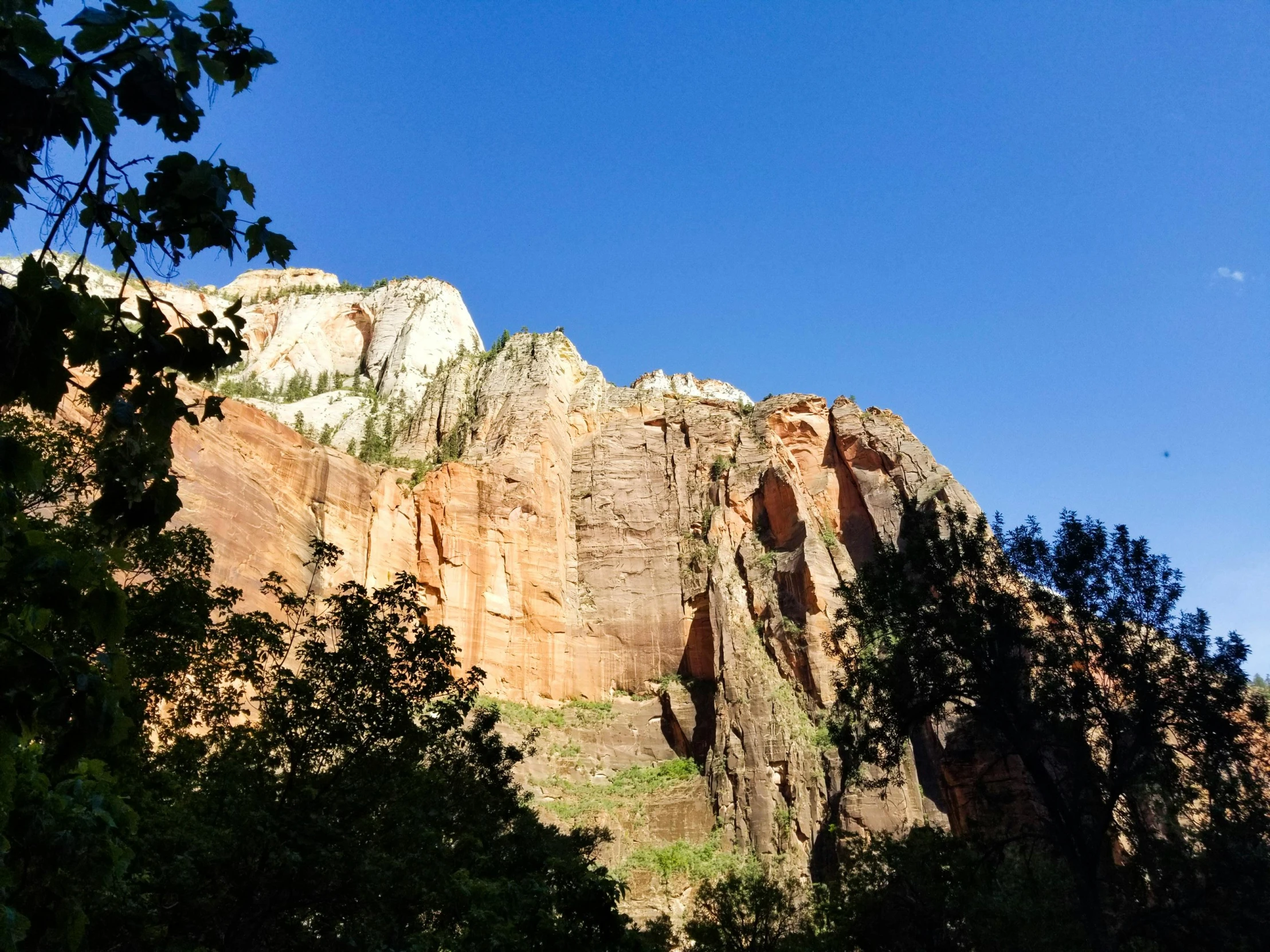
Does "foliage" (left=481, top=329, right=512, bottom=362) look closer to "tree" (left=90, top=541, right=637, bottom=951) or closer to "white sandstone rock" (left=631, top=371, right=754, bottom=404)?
"white sandstone rock" (left=631, top=371, right=754, bottom=404)

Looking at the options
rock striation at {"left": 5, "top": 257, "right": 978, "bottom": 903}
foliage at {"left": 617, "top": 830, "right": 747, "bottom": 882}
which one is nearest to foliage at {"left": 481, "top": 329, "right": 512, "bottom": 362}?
rock striation at {"left": 5, "top": 257, "right": 978, "bottom": 903}

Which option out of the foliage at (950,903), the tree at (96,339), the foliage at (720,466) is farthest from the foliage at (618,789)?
the tree at (96,339)

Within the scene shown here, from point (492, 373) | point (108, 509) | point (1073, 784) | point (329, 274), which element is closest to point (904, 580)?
point (1073, 784)

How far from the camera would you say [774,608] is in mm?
43906

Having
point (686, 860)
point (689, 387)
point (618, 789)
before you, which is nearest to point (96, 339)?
point (686, 860)

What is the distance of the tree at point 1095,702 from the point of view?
16.3 m

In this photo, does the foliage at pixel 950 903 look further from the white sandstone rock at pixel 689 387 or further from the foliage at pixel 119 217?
the white sandstone rock at pixel 689 387

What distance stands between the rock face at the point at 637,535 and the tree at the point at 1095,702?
53.1 ft

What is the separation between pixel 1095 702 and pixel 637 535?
110 feet

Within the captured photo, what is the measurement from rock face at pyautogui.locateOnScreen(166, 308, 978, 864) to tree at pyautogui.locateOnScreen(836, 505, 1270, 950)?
16.2 metres

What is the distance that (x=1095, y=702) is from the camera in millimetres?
17859

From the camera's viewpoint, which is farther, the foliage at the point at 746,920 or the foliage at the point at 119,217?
the foliage at the point at 746,920

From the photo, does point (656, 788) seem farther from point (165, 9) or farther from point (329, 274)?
point (329, 274)

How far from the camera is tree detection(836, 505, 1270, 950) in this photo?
16.3m
